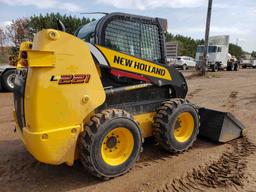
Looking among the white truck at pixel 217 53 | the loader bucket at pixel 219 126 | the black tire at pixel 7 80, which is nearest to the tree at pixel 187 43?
the white truck at pixel 217 53

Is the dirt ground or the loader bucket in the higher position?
the loader bucket

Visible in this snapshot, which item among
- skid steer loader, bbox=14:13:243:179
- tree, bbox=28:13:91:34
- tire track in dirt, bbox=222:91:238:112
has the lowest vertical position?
tire track in dirt, bbox=222:91:238:112

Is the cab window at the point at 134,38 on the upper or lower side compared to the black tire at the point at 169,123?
upper

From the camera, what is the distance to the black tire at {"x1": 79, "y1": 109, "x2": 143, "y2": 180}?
355cm

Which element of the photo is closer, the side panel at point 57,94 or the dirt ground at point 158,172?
the side panel at point 57,94

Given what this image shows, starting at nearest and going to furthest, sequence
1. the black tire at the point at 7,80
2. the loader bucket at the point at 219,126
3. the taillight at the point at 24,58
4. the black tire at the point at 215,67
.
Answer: the taillight at the point at 24,58 < the loader bucket at the point at 219,126 < the black tire at the point at 7,80 < the black tire at the point at 215,67

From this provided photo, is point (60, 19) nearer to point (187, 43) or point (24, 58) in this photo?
point (24, 58)

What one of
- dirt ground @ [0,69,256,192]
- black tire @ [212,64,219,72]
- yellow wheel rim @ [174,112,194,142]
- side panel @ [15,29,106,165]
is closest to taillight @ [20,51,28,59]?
side panel @ [15,29,106,165]

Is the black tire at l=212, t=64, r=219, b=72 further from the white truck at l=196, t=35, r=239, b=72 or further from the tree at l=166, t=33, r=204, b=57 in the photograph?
A: the tree at l=166, t=33, r=204, b=57

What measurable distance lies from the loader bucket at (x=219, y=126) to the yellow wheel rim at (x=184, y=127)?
0.58m

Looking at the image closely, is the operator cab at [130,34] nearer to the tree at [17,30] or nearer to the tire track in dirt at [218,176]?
the tire track in dirt at [218,176]

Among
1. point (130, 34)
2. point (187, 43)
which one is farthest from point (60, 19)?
point (187, 43)

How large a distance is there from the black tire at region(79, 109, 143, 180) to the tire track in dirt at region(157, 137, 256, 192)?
74 centimetres

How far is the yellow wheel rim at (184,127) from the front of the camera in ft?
15.9
